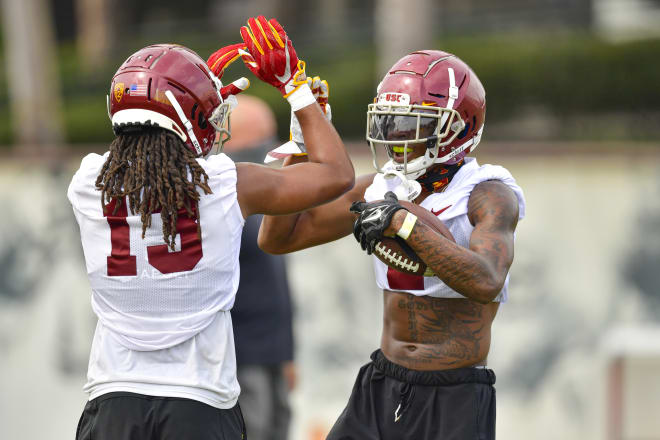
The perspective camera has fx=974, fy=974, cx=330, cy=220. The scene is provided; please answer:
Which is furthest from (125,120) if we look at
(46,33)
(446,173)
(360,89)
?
(46,33)

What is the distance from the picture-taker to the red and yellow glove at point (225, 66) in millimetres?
3270

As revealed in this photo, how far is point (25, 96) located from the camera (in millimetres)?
13070

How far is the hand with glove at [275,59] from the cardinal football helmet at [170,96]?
0.17 metres

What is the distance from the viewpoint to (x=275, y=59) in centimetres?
322

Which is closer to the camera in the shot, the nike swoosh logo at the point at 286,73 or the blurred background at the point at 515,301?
the nike swoosh logo at the point at 286,73

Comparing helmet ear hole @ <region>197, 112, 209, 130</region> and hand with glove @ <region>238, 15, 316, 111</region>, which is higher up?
hand with glove @ <region>238, 15, 316, 111</region>

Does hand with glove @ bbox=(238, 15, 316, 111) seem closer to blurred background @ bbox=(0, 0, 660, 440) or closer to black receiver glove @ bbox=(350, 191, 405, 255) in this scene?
black receiver glove @ bbox=(350, 191, 405, 255)

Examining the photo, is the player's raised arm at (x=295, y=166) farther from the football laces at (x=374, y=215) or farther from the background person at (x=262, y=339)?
the background person at (x=262, y=339)

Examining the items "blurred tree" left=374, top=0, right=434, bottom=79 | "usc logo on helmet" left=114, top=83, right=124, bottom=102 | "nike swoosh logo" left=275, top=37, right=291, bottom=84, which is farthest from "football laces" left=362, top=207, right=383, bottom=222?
"blurred tree" left=374, top=0, right=434, bottom=79

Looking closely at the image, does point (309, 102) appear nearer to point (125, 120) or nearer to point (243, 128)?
point (125, 120)

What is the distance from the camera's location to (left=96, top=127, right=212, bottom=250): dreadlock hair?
2957mm

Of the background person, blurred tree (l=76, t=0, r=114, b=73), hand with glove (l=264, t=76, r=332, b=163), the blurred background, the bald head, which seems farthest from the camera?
blurred tree (l=76, t=0, r=114, b=73)

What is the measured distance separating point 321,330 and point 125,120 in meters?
4.64

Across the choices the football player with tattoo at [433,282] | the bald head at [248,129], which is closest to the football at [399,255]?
the football player with tattoo at [433,282]
